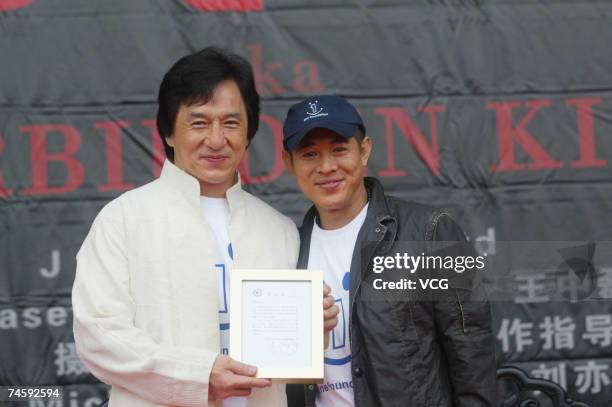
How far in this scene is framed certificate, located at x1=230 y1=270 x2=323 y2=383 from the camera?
6.41 ft

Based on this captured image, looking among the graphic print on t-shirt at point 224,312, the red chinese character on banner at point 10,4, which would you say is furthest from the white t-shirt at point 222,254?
the red chinese character on banner at point 10,4

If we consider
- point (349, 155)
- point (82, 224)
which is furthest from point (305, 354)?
point (82, 224)

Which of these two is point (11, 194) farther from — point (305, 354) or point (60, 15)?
point (305, 354)

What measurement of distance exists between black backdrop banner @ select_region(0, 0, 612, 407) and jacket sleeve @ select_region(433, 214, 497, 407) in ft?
3.02

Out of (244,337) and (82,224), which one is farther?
(82,224)

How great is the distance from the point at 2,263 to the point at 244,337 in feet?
4.41

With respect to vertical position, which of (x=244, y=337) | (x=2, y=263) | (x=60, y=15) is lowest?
(x=244, y=337)

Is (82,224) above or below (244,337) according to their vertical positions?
above

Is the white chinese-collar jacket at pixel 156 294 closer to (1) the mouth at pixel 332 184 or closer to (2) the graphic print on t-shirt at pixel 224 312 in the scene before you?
(2) the graphic print on t-shirt at pixel 224 312

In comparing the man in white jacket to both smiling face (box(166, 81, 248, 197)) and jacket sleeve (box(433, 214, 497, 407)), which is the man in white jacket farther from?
jacket sleeve (box(433, 214, 497, 407))

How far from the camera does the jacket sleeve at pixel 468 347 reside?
2.07 metres

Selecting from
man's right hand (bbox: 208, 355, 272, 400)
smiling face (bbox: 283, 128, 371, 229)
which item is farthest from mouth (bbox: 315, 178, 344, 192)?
man's right hand (bbox: 208, 355, 272, 400)

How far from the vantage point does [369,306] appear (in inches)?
81.6

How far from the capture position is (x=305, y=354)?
197cm
